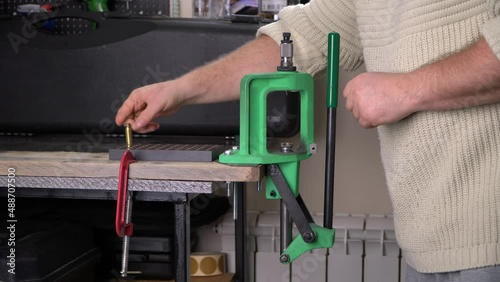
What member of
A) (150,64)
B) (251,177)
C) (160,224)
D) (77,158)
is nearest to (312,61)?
(251,177)

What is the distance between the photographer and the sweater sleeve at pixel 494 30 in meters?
0.92

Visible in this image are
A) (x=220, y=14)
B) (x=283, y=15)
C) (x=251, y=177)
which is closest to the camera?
(x=251, y=177)

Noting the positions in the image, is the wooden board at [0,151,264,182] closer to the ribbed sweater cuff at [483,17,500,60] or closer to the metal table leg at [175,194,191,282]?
the metal table leg at [175,194,191,282]

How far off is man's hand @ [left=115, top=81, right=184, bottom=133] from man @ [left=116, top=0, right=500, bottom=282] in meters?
0.40

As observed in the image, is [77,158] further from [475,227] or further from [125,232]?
[475,227]

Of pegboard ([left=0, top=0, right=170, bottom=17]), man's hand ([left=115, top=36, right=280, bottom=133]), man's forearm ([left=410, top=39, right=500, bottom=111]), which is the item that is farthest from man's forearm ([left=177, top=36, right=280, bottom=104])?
pegboard ([left=0, top=0, right=170, bottom=17])

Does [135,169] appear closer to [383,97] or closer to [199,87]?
[199,87]

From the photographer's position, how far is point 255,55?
142 cm

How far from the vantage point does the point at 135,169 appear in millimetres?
1230

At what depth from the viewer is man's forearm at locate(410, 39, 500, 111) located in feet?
3.08

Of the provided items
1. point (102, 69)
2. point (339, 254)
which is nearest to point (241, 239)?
point (339, 254)

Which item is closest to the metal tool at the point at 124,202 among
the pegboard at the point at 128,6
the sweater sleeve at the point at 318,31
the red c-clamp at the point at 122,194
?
the red c-clamp at the point at 122,194

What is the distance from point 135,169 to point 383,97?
446 mm

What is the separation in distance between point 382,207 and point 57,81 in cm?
104
